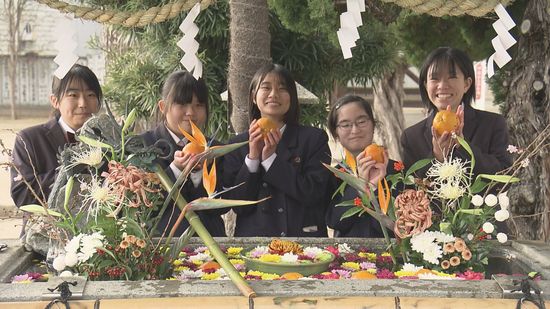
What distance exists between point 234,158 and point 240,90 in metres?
0.94

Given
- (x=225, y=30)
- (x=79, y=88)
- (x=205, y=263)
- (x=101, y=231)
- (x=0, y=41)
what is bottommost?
(x=205, y=263)

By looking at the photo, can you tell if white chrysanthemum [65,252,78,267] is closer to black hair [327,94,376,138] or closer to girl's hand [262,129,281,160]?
girl's hand [262,129,281,160]

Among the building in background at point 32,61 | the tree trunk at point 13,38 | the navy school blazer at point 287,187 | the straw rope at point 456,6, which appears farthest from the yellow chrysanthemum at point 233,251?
the building in background at point 32,61

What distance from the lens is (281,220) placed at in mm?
2666

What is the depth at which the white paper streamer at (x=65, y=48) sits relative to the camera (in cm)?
198

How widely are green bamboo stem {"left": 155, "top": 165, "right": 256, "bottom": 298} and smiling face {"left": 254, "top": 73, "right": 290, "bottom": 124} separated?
878 millimetres

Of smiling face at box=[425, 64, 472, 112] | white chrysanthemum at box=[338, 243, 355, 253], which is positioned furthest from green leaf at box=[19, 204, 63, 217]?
smiling face at box=[425, 64, 472, 112]

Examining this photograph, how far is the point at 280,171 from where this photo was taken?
8.43ft

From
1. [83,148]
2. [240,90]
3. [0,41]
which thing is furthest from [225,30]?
[0,41]

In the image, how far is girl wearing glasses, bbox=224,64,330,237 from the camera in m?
2.58

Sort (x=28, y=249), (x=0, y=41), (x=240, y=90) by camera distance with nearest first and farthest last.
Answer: (x=28, y=249) < (x=240, y=90) < (x=0, y=41)

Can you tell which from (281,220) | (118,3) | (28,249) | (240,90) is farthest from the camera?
(118,3)

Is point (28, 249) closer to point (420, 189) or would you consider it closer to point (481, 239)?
point (420, 189)

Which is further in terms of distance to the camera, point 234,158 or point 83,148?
point 234,158
